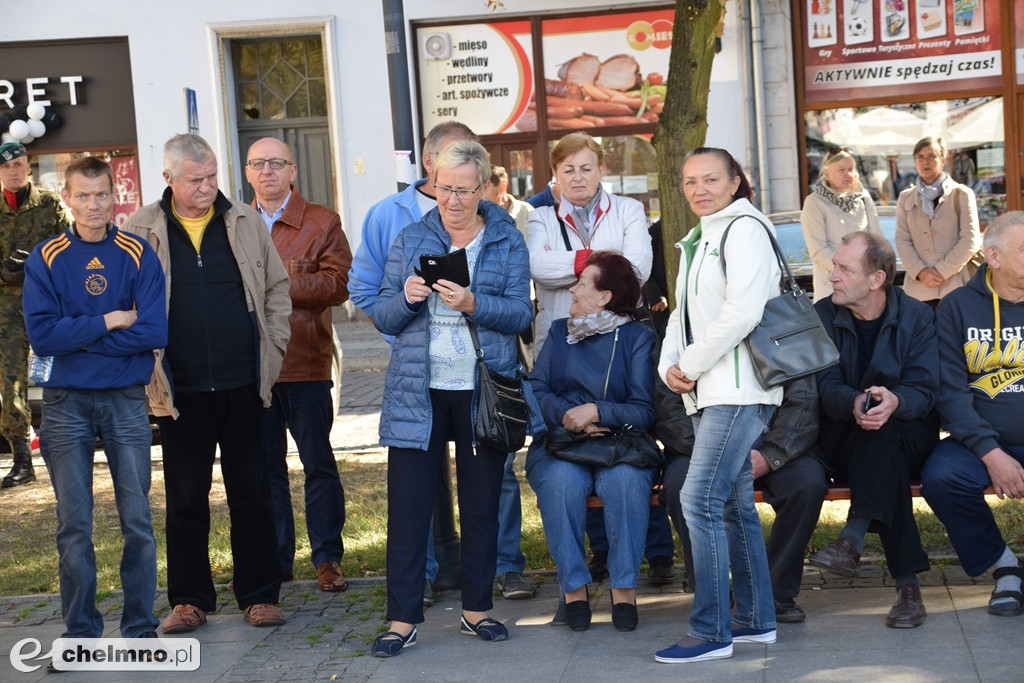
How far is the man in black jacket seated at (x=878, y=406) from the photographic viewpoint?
5312 mm

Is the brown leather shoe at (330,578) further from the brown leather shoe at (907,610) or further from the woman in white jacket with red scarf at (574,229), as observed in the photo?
the brown leather shoe at (907,610)

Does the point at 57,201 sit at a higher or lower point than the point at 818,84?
lower

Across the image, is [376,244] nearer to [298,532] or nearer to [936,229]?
[298,532]

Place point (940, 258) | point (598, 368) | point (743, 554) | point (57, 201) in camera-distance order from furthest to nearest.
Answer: point (940, 258)
point (57, 201)
point (598, 368)
point (743, 554)

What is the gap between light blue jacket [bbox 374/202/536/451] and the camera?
17.2 ft

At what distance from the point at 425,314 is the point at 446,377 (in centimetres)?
28

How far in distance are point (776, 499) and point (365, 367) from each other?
1083 centimetres

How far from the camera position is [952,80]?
16859 millimetres

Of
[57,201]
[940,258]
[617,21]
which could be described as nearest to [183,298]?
[57,201]

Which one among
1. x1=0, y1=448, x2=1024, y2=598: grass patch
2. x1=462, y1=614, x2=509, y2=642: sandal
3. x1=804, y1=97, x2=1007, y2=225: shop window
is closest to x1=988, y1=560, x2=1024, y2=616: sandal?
x1=0, y1=448, x2=1024, y2=598: grass patch

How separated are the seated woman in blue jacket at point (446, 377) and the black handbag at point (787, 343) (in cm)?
102

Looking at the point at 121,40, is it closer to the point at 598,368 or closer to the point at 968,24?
the point at 968,24

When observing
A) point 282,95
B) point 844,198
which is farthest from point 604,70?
point 844,198

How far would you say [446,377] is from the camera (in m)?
5.32
